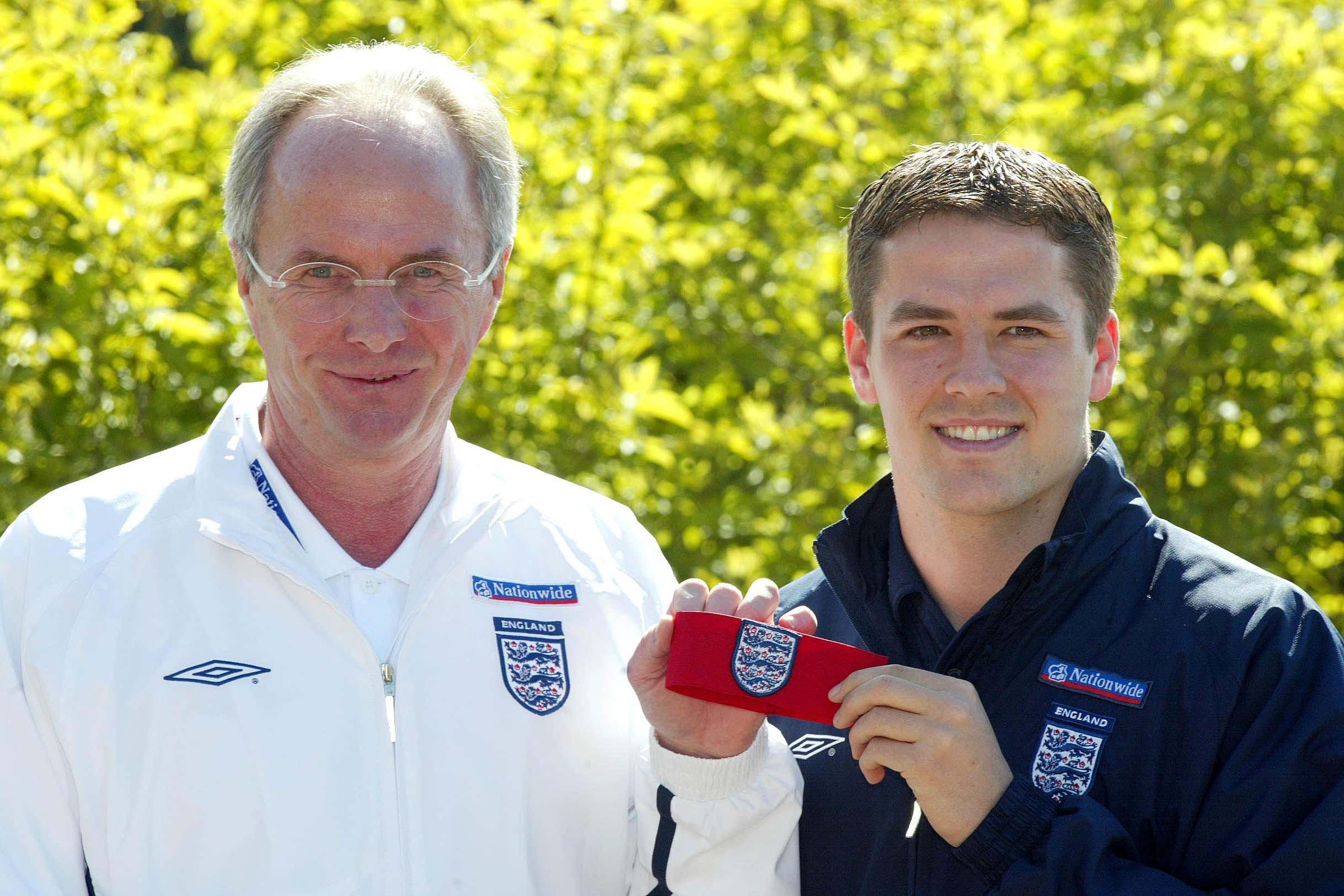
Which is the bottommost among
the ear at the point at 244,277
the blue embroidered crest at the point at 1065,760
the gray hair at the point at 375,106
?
the blue embroidered crest at the point at 1065,760

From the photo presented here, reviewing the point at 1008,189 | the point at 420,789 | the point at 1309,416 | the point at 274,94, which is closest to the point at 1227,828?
the point at 1008,189

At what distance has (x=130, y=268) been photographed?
14.4 ft

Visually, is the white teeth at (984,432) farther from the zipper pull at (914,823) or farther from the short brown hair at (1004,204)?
the zipper pull at (914,823)

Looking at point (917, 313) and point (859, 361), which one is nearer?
point (917, 313)

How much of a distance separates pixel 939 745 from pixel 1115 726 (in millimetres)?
344

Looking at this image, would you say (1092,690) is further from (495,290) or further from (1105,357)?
(495,290)

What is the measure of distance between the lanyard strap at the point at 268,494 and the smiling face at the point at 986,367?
3.81 feet

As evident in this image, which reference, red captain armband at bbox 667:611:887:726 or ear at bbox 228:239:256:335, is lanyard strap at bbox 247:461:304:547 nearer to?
ear at bbox 228:239:256:335

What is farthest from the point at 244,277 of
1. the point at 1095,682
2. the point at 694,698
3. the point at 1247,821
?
the point at 1247,821

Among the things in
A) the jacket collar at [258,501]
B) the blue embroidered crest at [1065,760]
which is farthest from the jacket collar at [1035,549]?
the jacket collar at [258,501]

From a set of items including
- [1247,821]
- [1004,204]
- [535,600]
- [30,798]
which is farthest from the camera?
[535,600]

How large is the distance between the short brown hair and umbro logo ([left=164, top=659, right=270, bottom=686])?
1331 mm

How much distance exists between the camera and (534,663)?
113 inches

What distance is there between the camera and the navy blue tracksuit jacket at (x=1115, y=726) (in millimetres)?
2354
